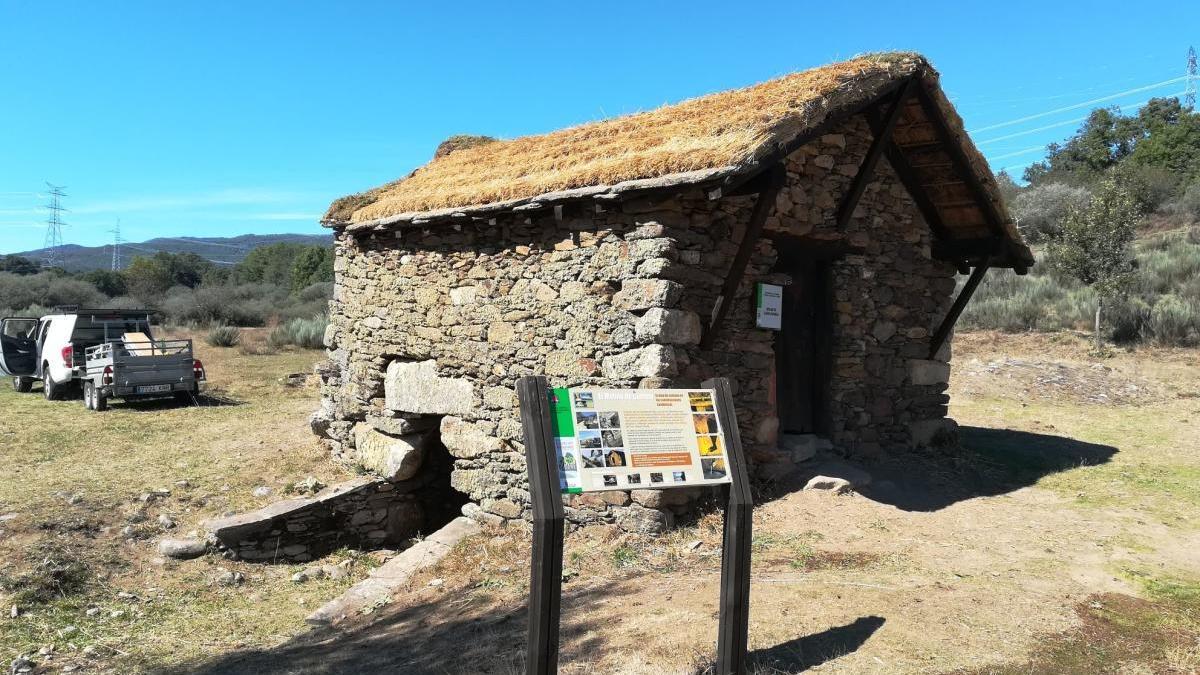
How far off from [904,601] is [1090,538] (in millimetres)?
2428

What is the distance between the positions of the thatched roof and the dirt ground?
2864mm

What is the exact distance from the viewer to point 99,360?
44.8 ft

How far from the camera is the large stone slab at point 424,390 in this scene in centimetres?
813

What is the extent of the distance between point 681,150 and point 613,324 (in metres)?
1.52

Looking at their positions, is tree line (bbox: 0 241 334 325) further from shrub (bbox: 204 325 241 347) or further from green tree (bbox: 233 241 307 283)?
shrub (bbox: 204 325 241 347)

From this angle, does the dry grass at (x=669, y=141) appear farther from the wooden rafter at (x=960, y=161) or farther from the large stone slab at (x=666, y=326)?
the large stone slab at (x=666, y=326)

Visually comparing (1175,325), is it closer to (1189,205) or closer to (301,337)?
(1189,205)

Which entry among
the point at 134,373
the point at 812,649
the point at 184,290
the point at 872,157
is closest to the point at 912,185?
the point at 872,157

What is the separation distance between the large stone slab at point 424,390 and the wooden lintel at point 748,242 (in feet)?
9.12

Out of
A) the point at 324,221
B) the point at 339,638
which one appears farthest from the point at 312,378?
the point at 339,638

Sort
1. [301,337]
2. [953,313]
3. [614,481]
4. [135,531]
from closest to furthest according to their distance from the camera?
[614,481], [135,531], [953,313], [301,337]

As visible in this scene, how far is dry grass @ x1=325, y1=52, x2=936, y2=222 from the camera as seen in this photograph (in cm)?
625

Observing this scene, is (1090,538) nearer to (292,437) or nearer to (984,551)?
(984,551)

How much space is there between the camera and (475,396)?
798 cm
